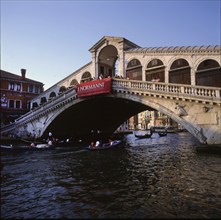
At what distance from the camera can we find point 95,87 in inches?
902

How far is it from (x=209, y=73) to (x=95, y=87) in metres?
11.7

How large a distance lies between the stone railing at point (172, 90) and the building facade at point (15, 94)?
86.7 ft

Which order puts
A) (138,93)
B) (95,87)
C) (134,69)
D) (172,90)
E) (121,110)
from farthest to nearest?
(121,110)
(134,69)
(95,87)
(138,93)
(172,90)

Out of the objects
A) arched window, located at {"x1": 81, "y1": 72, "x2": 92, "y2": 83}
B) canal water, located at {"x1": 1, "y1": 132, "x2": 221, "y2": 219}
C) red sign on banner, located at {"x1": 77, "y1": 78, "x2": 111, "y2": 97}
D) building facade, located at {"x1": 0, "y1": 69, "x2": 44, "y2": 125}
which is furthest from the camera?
building facade, located at {"x1": 0, "y1": 69, "x2": 44, "y2": 125}

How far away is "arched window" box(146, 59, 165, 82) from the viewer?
22.5 meters

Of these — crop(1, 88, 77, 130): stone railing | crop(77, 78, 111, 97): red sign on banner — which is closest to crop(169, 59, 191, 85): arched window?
crop(77, 78, 111, 97): red sign on banner

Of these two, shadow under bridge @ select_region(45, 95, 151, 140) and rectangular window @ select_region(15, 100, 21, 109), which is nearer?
shadow under bridge @ select_region(45, 95, 151, 140)

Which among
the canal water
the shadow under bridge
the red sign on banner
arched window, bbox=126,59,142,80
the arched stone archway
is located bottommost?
the canal water

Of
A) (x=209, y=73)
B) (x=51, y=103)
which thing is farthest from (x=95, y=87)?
(x=209, y=73)

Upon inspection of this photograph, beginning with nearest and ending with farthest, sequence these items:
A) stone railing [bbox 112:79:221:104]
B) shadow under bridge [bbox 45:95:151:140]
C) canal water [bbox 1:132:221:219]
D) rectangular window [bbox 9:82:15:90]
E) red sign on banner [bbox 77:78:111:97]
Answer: canal water [bbox 1:132:221:219] < stone railing [bbox 112:79:221:104] < red sign on banner [bbox 77:78:111:97] < shadow under bridge [bbox 45:95:151:140] < rectangular window [bbox 9:82:15:90]

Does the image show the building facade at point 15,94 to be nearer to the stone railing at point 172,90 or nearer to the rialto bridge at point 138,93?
the rialto bridge at point 138,93

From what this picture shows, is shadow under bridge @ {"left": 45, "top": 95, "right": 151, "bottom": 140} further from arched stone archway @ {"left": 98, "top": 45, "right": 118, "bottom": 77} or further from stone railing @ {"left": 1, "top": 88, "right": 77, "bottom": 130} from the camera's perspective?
arched stone archway @ {"left": 98, "top": 45, "right": 118, "bottom": 77}

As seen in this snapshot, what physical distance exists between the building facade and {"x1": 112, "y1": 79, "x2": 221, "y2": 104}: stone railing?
86.7 feet

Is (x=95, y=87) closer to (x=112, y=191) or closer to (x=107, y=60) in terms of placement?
(x=107, y=60)
